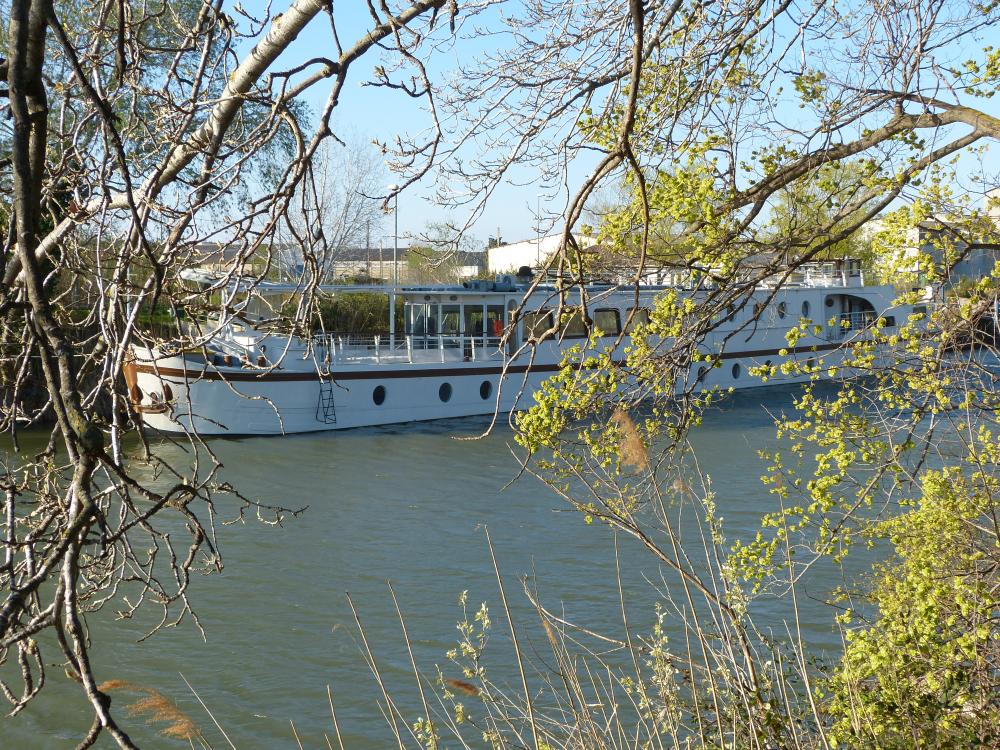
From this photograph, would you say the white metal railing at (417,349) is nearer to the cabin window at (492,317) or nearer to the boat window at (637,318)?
the cabin window at (492,317)

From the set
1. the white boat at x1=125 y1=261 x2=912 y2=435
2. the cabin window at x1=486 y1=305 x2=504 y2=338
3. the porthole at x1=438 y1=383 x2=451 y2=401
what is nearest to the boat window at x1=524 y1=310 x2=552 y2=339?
the white boat at x1=125 y1=261 x2=912 y2=435

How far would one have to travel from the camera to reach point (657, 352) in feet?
15.9

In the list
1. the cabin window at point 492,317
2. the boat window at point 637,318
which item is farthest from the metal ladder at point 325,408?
the boat window at point 637,318

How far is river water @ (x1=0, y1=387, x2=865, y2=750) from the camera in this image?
807cm

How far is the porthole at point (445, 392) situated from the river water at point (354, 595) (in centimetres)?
670

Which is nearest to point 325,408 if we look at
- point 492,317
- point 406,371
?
point 406,371

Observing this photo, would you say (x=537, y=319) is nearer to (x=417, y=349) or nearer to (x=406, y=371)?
(x=406, y=371)

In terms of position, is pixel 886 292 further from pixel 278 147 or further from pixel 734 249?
pixel 734 249

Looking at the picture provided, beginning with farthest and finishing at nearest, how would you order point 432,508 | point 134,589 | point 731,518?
point 432,508
point 731,518
point 134,589

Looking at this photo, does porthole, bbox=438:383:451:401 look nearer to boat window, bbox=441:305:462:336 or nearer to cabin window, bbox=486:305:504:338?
boat window, bbox=441:305:462:336

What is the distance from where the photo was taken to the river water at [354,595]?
8070 mm

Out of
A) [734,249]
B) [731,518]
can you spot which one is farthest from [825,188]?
[731,518]

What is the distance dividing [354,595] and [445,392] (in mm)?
14550

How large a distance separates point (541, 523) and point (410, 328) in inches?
543
